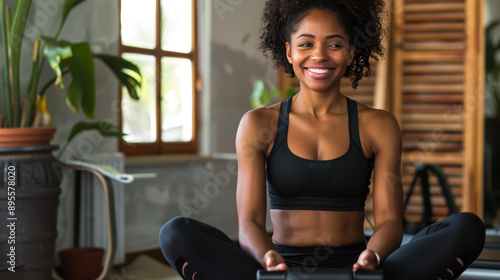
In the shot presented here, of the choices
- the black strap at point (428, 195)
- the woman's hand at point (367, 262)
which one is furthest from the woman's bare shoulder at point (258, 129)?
the black strap at point (428, 195)

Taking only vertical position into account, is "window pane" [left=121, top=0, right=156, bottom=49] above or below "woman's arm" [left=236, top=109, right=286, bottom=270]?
above

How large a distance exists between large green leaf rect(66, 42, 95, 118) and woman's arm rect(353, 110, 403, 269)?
131 cm

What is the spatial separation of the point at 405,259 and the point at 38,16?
2257mm

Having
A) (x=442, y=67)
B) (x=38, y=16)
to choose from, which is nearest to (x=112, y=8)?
(x=38, y=16)

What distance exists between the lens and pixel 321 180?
157 centimetres

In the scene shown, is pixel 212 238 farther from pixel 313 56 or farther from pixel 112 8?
pixel 112 8

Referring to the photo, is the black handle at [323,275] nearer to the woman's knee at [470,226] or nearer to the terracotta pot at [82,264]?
the woman's knee at [470,226]

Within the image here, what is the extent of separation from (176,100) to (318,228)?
2.49m

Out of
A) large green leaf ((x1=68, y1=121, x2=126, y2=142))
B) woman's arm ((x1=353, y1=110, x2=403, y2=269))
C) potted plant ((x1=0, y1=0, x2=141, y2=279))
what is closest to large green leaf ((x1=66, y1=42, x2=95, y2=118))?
potted plant ((x1=0, y1=0, x2=141, y2=279))

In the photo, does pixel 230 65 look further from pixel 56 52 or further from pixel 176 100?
pixel 56 52

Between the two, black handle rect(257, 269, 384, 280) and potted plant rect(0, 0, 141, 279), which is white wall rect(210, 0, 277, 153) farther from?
black handle rect(257, 269, 384, 280)

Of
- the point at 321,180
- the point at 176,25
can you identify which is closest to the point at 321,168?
the point at 321,180

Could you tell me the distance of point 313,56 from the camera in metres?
1.58

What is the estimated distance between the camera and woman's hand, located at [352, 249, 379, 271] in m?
1.35
